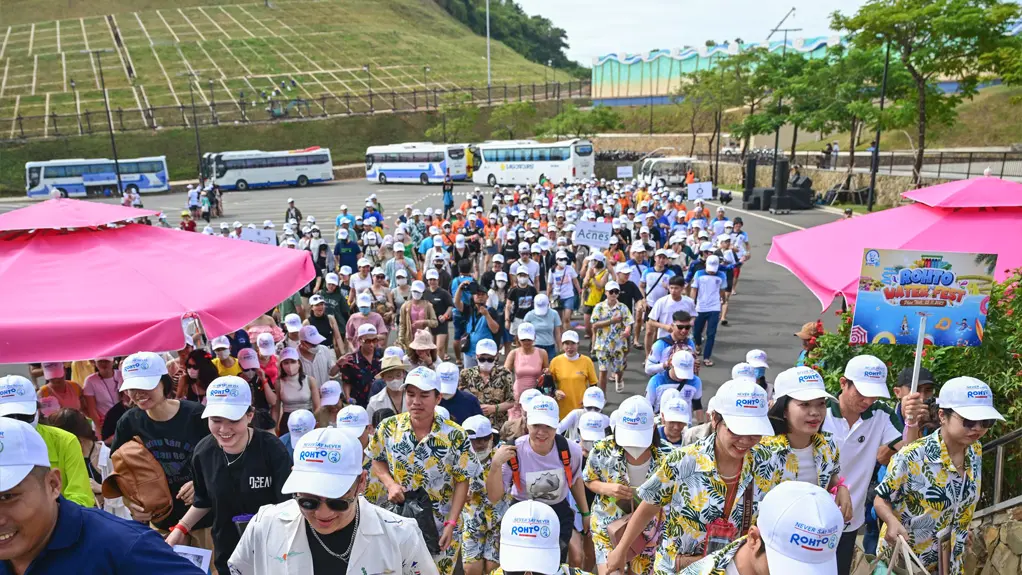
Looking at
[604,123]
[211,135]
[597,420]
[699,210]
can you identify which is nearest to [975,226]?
[597,420]

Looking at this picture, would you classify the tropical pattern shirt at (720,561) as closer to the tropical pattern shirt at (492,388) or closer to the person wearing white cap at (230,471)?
the person wearing white cap at (230,471)

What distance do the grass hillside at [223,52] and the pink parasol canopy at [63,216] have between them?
7223cm

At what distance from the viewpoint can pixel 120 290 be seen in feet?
15.4

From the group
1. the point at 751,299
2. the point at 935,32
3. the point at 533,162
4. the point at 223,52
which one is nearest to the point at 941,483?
the point at 751,299

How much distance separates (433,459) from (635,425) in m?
1.31

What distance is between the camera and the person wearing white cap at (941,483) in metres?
3.96

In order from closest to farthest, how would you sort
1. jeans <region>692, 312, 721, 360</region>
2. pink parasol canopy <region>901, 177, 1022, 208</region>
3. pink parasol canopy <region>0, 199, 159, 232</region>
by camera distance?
1. pink parasol canopy <region>0, 199, 159, 232</region>
2. pink parasol canopy <region>901, 177, 1022, 208</region>
3. jeans <region>692, 312, 721, 360</region>

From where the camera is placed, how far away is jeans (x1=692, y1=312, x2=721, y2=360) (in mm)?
10977

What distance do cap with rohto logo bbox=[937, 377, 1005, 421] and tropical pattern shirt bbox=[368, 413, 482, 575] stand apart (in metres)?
2.85

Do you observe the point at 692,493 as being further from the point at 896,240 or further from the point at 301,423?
the point at 896,240

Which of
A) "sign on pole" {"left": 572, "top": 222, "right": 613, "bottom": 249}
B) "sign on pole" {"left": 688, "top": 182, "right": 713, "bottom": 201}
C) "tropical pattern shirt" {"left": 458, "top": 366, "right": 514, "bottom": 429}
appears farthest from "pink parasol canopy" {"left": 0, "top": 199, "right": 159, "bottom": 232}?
"sign on pole" {"left": 688, "top": 182, "right": 713, "bottom": 201}

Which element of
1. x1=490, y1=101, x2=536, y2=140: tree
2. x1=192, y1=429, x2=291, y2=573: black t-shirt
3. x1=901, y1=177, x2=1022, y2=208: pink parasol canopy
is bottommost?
x1=192, y1=429, x2=291, y2=573: black t-shirt

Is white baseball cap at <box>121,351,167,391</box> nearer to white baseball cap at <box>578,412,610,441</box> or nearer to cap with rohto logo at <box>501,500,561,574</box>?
cap with rohto logo at <box>501,500,561,574</box>

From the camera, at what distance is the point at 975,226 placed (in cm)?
630
